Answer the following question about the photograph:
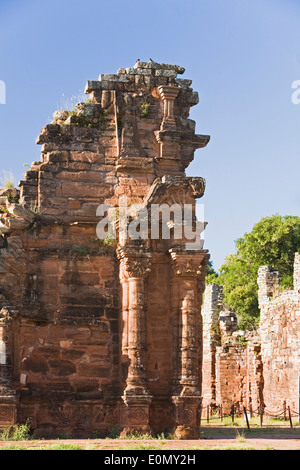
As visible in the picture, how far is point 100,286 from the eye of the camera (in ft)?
60.7

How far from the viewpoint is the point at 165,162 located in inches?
763

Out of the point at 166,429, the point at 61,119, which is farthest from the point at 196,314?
the point at 61,119

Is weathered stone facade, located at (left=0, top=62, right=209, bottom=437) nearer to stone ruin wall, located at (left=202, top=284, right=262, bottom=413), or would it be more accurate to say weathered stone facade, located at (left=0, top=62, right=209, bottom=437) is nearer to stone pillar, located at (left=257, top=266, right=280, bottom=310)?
stone ruin wall, located at (left=202, top=284, right=262, bottom=413)

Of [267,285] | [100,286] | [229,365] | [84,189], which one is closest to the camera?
[100,286]

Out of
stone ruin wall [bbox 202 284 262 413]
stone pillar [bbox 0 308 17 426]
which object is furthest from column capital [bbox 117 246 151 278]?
stone ruin wall [bbox 202 284 262 413]

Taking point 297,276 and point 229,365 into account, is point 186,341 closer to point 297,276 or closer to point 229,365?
point 297,276

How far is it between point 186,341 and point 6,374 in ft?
11.5

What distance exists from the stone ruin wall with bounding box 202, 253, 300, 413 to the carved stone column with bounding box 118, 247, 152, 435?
Result: 1245 cm

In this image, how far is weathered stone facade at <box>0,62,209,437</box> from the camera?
17703mm

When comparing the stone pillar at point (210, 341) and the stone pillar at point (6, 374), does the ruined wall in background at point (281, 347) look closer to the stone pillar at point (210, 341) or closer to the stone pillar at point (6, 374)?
the stone pillar at point (210, 341)

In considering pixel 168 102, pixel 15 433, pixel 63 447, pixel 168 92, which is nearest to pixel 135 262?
pixel 168 102

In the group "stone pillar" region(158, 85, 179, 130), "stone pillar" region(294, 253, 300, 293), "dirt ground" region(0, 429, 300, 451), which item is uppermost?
"stone pillar" region(158, 85, 179, 130)

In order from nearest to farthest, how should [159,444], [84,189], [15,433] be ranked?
[159,444] → [15,433] → [84,189]

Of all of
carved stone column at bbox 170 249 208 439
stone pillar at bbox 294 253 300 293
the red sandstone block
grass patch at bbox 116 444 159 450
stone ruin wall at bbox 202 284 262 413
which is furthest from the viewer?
stone ruin wall at bbox 202 284 262 413
